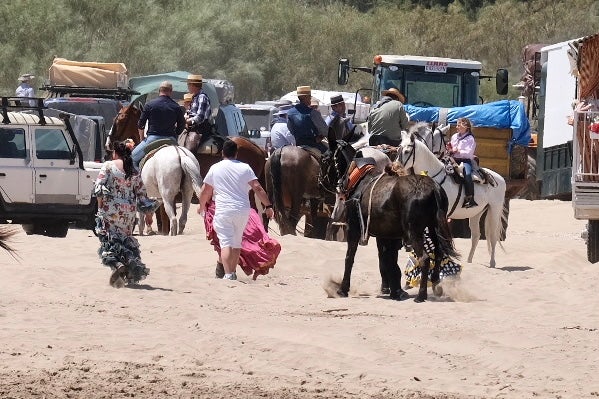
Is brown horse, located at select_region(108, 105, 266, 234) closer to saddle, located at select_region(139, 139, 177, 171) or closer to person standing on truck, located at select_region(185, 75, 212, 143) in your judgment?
person standing on truck, located at select_region(185, 75, 212, 143)

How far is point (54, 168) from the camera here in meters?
21.4

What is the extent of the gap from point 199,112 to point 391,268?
6.56 m

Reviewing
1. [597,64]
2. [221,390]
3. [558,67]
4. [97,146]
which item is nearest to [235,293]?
[221,390]

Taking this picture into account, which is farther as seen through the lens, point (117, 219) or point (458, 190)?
point (458, 190)

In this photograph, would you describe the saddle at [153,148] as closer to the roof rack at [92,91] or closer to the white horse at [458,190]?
the white horse at [458,190]

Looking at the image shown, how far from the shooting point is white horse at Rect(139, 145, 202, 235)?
20.0 metres

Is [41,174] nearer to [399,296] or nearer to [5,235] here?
[399,296]

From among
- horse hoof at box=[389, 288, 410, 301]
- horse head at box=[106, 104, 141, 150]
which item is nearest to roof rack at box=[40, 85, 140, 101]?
horse head at box=[106, 104, 141, 150]

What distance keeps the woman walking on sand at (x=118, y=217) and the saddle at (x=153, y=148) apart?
19.5 ft

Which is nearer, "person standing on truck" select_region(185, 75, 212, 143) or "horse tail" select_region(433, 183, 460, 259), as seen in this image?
"horse tail" select_region(433, 183, 460, 259)

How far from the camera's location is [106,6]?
45812mm

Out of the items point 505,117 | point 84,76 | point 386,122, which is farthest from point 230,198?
point 84,76

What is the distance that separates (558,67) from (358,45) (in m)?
32.4

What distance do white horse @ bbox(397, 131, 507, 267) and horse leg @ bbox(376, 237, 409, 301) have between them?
201 cm
